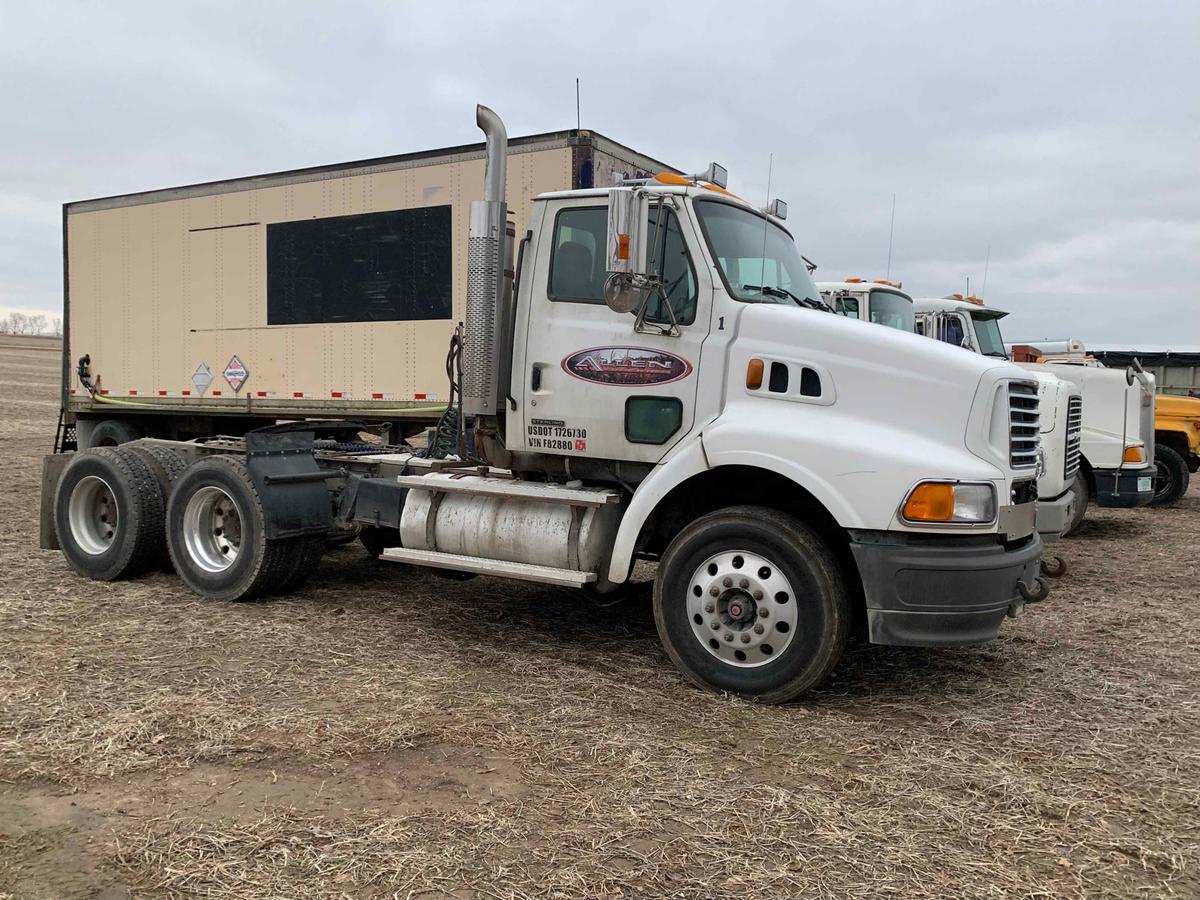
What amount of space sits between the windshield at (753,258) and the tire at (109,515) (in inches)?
186

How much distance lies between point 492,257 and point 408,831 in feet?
11.5

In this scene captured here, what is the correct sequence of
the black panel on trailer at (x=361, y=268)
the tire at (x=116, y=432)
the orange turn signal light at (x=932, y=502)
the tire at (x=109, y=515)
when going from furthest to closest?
the tire at (x=116, y=432), the black panel on trailer at (x=361, y=268), the tire at (x=109, y=515), the orange turn signal light at (x=932, y=502)

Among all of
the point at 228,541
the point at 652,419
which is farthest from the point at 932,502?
the point at 228,541

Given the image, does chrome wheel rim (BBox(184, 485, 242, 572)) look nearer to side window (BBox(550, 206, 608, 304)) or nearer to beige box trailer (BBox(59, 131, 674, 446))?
beige box trailer (BBox(59, 131, 674, 446))

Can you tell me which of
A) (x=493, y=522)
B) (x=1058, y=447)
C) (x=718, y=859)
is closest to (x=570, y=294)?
(x=493, y=522)

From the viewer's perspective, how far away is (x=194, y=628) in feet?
19.6

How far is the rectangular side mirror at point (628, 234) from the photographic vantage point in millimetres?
4891

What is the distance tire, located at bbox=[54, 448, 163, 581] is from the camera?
7.16 meters

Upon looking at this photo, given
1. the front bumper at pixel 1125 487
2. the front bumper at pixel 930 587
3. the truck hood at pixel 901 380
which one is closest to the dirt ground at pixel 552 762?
the front bumper at pixel 930 587

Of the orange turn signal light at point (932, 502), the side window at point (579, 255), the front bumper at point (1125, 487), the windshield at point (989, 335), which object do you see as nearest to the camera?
the orange turn signal light at point (932, 502)

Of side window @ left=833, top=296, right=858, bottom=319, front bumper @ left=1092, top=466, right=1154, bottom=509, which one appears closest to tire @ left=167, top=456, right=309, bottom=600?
side window @ left=833, top=296, right=858, bottom=319

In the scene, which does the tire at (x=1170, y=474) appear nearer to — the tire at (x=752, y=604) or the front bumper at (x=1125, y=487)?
the front bumper at (x=1125, y=487)

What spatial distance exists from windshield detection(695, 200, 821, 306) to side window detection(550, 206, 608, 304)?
2.04ft

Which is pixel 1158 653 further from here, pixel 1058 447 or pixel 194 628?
pixel 194 628
